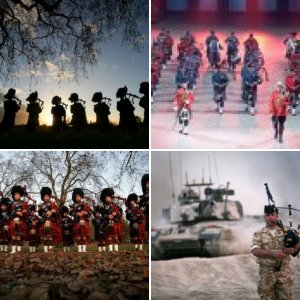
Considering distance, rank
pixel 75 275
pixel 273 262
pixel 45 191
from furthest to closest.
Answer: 1. pixel 45 191
2. pixel 75 275
3. pixel 273 262

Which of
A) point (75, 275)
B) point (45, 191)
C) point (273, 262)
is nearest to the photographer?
point (273, 262)

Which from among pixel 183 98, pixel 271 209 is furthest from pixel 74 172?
pixel 271 209

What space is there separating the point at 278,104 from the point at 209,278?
1.13m

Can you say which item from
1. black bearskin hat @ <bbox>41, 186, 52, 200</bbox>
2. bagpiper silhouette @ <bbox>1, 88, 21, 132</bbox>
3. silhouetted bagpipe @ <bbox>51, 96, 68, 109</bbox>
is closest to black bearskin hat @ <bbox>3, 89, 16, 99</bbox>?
bagpiper silhouette @ <bbox>1, 88, 21, 132</bbox>

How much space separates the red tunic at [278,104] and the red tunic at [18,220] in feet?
5.30

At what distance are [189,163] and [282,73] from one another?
801 mm

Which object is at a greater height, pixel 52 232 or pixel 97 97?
pixel 97 97

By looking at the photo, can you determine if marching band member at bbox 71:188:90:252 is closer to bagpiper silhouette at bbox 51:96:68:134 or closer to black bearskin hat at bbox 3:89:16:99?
bagpiper silhouette at bbox 51:96:68:134

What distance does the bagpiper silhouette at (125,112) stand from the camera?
13.0 feet

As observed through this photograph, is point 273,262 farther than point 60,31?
No

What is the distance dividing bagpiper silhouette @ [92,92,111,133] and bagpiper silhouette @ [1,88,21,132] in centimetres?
48

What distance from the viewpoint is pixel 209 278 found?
12.6ft

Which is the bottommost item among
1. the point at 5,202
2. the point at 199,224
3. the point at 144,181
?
the point at 199,224

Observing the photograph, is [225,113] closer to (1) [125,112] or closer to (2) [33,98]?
(1) [125,112]
